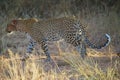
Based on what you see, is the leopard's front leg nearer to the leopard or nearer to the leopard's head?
the leopard

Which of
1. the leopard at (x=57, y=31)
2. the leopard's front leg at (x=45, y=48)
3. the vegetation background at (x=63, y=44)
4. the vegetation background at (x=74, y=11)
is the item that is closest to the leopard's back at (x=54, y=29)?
the leopard at (x=57, y=31)

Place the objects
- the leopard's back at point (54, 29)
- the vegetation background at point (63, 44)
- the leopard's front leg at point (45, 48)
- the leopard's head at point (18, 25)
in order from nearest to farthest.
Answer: the vegetation background at point (63, 44) → the leopard's front leg at point (45, 48) → the leopard's back at point (54, 29) → the leopard's head at point (18, 25)

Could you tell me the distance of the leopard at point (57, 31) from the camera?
9.27 meters

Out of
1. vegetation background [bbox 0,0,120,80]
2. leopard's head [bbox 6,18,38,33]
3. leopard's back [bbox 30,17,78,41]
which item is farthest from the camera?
leopard's head [bbox 6,18,38,33]

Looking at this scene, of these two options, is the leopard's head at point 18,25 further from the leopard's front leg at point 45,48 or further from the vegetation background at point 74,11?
the vegetation background at point 74,11

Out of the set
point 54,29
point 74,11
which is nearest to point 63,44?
point 54,29

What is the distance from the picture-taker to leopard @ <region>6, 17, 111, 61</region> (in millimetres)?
9273

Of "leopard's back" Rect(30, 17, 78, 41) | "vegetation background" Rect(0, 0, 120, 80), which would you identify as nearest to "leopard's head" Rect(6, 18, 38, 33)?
"leopard's back" Rect(30, 17, 78, 41)

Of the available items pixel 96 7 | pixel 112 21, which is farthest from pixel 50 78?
pixel 96 7

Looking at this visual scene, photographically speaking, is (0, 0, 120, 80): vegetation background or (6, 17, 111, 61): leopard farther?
(6, 17, 111, 61): leopard

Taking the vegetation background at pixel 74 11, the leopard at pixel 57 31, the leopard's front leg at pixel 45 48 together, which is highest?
the vegetation background at pixel 74 11

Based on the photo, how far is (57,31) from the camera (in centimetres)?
950

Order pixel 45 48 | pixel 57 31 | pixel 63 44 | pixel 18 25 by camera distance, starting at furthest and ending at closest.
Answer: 1. pixel 63 44
2. pixel 18 25
3. pixel 57 31
4. pixel 45 48

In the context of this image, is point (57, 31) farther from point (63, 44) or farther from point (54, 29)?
point (63, 44)
